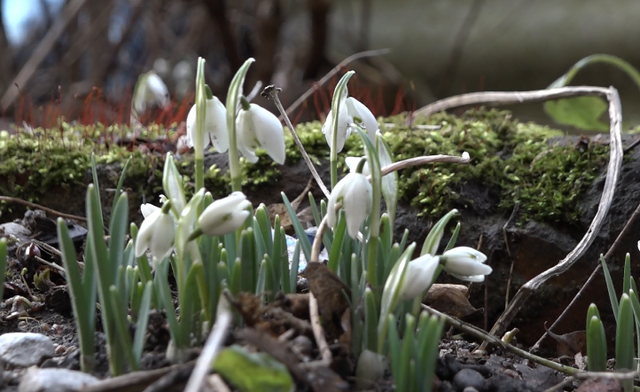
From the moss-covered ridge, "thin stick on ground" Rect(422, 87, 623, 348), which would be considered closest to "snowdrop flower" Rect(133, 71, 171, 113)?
the moss-covered ridge

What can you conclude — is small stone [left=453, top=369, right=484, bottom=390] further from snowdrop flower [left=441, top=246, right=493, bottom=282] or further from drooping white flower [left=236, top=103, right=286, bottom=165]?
drooping white flower [left=236, top=103, right=286, bottom=165]

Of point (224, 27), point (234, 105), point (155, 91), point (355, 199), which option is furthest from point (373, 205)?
point (224, 27)

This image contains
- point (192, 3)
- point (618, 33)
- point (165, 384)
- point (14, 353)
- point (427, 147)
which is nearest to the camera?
point (165, 384)

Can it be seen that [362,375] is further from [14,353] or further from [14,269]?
[14,269]

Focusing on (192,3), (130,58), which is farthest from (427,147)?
(130,58)

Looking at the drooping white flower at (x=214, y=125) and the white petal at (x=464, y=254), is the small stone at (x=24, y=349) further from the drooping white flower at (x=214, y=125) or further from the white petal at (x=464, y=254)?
the white petal at (x=464, y=254)

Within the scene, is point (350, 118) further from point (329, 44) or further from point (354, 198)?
point (329, 44)
